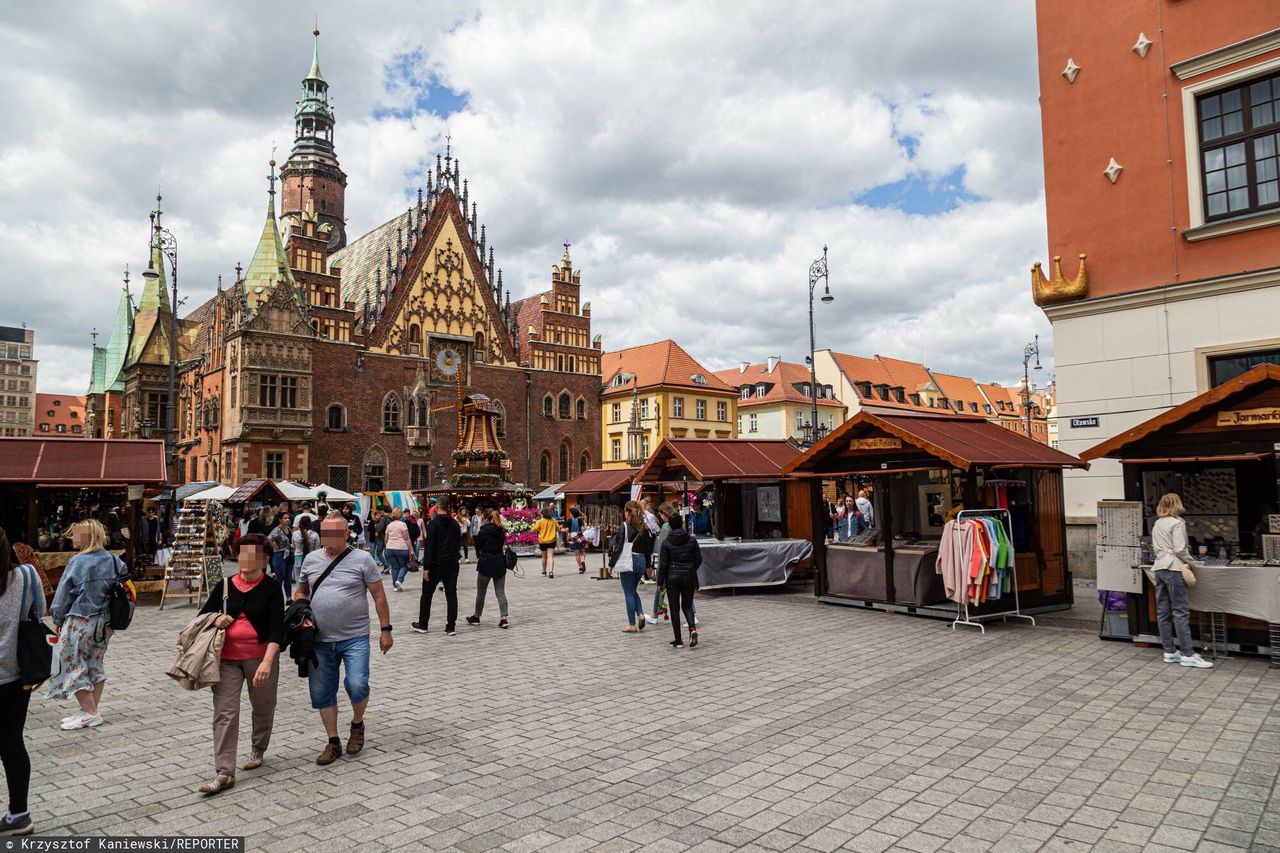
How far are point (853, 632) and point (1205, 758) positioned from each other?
18.4 ft

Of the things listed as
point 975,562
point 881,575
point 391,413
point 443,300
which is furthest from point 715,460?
point 443,300

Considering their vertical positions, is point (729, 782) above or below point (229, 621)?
below

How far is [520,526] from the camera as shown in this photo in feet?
93.8

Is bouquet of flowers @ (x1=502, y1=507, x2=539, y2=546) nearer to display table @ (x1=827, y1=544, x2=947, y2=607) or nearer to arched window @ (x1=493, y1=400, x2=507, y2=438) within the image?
display table @ (x1=827, y1=544, x2=947, y2=607)

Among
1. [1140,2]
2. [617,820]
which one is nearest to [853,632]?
[617,820]

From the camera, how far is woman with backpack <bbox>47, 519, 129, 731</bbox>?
6.97 m

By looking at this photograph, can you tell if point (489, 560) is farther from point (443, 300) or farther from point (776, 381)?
point (776, 381)

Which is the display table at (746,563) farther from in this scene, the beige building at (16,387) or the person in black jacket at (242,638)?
the beige building at (16,387)

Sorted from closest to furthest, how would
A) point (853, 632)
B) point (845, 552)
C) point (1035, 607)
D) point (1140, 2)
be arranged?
point (853, 632)
point (1035, 607)
point (845, 552)
point (1140, 2)

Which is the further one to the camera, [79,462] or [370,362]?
[370,362]

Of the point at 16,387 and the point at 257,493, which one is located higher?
the point at 16,387

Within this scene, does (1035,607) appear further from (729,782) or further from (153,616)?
(153,616)

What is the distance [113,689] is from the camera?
27.9 ft

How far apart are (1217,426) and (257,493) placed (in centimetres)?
2645
